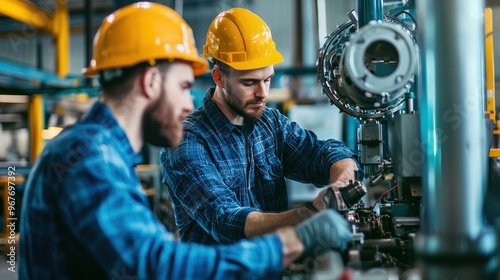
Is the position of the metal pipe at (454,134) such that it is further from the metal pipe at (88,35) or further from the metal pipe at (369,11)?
Result: the metal pipe at (88,35)

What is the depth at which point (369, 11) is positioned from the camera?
85.8 inches

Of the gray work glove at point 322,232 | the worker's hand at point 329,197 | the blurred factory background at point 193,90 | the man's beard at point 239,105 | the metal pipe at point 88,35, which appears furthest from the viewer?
the metal pipe at point 88,35

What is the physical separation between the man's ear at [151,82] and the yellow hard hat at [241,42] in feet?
3.20

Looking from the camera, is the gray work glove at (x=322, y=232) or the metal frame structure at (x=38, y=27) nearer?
the gray work glove at (x=322, y=232)

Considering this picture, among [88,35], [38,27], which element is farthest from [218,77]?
[38,27]

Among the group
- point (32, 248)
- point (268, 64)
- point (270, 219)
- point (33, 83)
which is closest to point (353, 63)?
point (270, 219)

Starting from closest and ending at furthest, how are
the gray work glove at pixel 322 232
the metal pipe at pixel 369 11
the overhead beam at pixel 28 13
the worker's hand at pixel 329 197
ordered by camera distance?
the gray work glove at pixel 322 232 → the worker's hand at pixel 329 197 → the metal pipe at pixel 369 11 → the overhead beam at pixel 28 13

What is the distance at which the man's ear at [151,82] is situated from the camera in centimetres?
160

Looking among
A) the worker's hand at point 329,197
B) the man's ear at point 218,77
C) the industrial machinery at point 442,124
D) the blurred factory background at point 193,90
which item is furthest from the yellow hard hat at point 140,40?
the man's ear at point 218,77

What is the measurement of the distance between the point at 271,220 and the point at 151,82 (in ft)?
2.47

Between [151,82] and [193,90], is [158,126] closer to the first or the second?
[151,82]

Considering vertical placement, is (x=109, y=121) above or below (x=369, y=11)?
below

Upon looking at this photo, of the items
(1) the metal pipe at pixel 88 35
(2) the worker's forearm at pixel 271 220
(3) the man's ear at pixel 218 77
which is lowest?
(2) the worker's forearm at pixel 271 220

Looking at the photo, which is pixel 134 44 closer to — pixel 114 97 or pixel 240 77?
pixel 114 97
